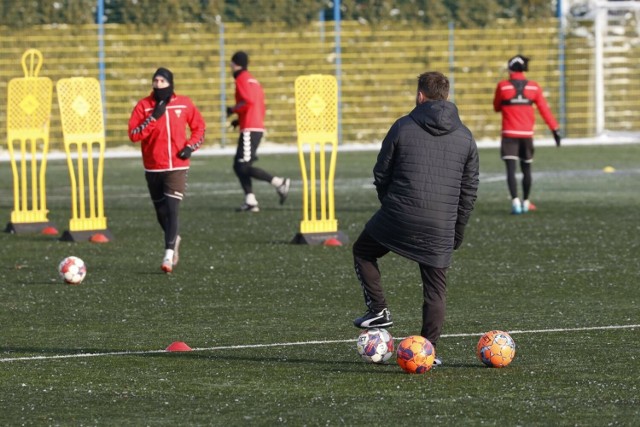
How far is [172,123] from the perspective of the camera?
48.8 feet

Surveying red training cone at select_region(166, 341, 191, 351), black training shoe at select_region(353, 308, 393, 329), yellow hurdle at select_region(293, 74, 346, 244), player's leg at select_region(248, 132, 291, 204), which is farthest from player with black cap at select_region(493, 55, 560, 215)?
red training cone at select_region(166, 341, 191, 351)

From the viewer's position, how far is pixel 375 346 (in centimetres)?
962

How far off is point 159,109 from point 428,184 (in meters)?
5.64

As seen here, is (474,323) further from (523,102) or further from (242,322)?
(523,102)

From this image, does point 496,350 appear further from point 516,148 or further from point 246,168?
point 246,168

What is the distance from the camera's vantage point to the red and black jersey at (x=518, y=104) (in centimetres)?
2081

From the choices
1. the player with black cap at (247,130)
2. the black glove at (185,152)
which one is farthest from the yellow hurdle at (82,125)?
the player with black cap at (247,130)

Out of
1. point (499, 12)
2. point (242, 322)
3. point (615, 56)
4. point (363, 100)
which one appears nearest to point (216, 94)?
point (363, 100)

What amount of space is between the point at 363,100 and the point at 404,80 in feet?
3.81

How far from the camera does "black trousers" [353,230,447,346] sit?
9.70 m

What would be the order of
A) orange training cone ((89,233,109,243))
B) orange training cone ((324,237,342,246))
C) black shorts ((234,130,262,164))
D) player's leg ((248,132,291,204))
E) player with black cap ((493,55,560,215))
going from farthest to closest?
black shorts ((234,130,262,164)) → player's leg ((248,132,291,204)) → player with black cap ((493,55,560,215)) → orange training cone ((89,233,109,243)) → orange training cone ((324,237,342,246))

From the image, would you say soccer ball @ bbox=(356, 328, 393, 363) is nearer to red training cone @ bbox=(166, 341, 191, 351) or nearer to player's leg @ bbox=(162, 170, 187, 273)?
red training cone @ bbox=(166, 341, 191, 351)

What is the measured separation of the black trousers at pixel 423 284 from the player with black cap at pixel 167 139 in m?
4.88

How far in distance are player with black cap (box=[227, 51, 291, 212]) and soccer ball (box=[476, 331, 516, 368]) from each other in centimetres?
1185
